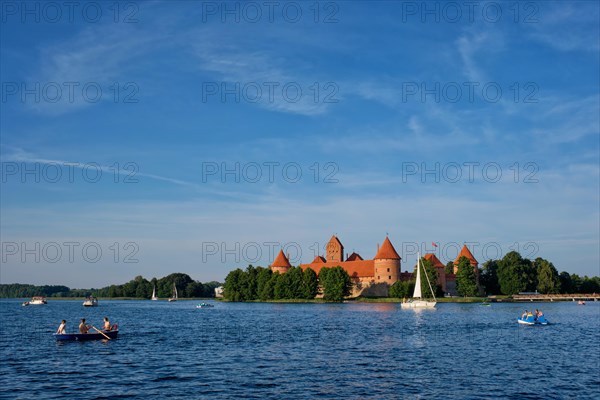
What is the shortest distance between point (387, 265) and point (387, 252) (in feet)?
12.6

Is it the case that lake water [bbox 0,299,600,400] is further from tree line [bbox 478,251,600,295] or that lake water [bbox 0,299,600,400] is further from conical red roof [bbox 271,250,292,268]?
conical red roof [bbox 271,250,292,268]

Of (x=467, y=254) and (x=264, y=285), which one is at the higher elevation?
(x=467, y=254)

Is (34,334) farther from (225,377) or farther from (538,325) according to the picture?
(538,325)

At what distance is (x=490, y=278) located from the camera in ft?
557

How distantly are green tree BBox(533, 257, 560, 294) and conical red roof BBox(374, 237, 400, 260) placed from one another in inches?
1577

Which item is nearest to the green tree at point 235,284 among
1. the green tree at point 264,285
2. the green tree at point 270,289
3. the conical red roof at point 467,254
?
the green tree at point 264,285

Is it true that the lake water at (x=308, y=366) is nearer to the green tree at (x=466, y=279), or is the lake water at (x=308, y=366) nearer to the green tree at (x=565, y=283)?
the green tree at (x=466, y=279)

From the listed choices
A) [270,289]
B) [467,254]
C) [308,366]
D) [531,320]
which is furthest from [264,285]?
[308,366]

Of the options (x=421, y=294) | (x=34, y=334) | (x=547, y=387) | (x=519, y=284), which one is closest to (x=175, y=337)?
(x=34, y=334)

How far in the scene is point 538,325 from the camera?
220 ft

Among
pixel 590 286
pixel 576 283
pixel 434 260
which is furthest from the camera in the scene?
pixel 590 286

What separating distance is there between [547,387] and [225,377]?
1632 centimetres

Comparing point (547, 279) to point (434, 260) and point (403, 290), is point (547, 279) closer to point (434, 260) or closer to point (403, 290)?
point (434, 260)

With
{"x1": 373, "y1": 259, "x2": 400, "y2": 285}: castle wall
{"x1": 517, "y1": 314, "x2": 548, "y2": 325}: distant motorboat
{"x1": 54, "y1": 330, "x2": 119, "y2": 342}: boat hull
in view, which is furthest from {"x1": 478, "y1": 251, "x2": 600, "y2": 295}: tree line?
{"x1": 54, "y1": 330, "x2": 119, "y2": 342}: boat hull
